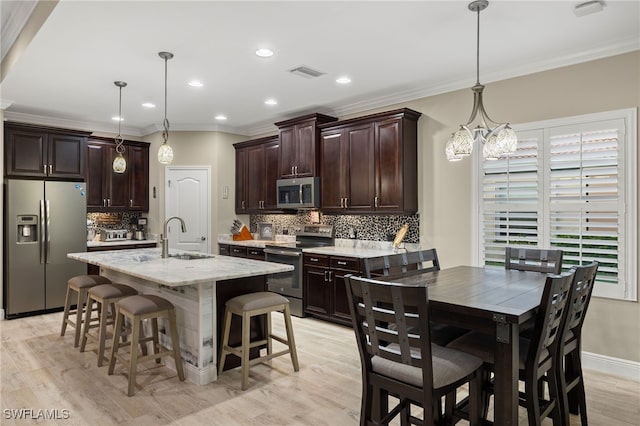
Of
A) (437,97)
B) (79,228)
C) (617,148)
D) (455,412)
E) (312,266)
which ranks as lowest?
(455,412)

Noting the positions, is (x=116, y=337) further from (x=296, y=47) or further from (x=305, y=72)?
(x=305, y=72)

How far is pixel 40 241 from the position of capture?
211 inches

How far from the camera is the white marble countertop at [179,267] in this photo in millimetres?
2972

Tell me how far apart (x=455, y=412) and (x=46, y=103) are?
568 centimetres

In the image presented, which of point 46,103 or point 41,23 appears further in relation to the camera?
point 46,103

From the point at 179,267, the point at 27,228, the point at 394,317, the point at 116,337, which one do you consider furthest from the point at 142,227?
the point at 394,317

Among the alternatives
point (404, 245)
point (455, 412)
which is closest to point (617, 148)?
point (404, 245)

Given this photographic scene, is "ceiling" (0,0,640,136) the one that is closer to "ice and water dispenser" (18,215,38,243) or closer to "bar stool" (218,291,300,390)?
"ice and water dispenser" (18,215,38,243)

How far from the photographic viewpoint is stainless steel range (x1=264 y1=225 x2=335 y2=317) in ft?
17.3

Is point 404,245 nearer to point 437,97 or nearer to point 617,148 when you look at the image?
point 437,97

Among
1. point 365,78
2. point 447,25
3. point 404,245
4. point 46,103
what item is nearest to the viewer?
point 447,25

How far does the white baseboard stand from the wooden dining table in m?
1.45

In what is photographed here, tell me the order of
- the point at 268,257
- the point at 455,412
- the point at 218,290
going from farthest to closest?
1. the point at 268,257
2. the point at 218,290
3. the point at 455,412

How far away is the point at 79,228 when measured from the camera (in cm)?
566
